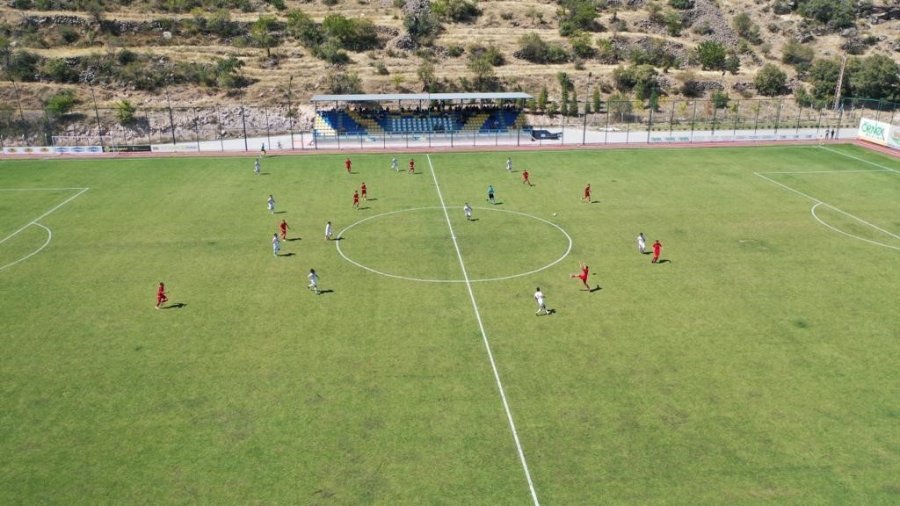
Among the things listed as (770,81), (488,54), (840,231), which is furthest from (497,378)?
(770,81)

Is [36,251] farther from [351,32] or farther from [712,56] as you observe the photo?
[712,56]

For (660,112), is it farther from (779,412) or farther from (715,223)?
(779,412)

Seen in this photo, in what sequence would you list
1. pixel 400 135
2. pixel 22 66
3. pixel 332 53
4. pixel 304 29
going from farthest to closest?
1. pixel 304 29
2. pixel 332 53
3. pixel 22 66
4. pixel 400 135

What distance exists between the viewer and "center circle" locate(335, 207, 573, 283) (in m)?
34.8

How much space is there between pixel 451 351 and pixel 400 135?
50.3 metres

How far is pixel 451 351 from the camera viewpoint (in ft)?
87.1

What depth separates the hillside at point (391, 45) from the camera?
98938mm

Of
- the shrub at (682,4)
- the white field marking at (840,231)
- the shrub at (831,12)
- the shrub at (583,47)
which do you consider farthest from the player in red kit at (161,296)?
the shrub at (831,12)

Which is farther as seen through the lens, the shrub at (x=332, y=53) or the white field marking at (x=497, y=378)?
the shrub at (x=332, y=53)

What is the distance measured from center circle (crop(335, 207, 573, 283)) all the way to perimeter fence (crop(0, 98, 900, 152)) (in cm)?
2761

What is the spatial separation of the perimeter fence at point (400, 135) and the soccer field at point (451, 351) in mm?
24878

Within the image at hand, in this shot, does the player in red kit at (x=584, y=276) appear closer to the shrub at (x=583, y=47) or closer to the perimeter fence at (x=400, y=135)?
the perimeter fence at (x=400, y=135)

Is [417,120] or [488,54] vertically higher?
[488,54]

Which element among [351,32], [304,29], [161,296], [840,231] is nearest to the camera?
[161,296]
